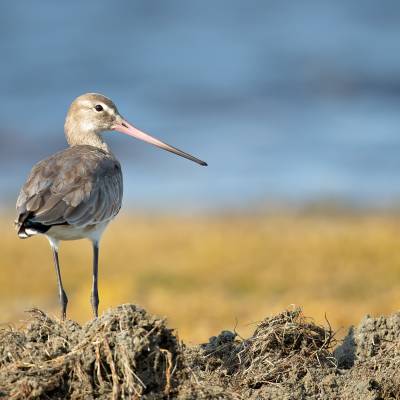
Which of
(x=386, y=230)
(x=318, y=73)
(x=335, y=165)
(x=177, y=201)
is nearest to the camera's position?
(x=386, y=230)

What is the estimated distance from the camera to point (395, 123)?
2472cm

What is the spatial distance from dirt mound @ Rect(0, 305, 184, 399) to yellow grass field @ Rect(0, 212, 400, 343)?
142 inches

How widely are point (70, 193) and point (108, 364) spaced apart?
2.80 meters

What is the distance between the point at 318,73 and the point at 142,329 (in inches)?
1012

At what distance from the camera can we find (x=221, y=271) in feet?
39.7

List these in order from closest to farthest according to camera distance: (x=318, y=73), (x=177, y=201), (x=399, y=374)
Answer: (x=399, y=374) < (x=177, y=201) < (x=318, y=73)

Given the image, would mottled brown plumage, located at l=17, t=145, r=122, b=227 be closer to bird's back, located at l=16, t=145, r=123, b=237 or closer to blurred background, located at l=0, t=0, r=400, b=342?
bird's back, located at l=16, t=145, r=123, b=237

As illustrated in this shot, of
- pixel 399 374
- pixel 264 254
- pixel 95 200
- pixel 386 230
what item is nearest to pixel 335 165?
pixel 386 230

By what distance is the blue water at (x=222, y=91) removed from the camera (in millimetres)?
19703

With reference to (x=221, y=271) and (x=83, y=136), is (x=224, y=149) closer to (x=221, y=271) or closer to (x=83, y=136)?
(x=221, y=271)

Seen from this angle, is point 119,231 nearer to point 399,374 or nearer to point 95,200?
point 95,200

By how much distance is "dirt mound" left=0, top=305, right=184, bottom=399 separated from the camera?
438cm

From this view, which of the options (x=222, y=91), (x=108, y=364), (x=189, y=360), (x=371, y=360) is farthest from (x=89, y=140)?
(x=222, y=91)

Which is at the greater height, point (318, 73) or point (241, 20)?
point (241, 20)
